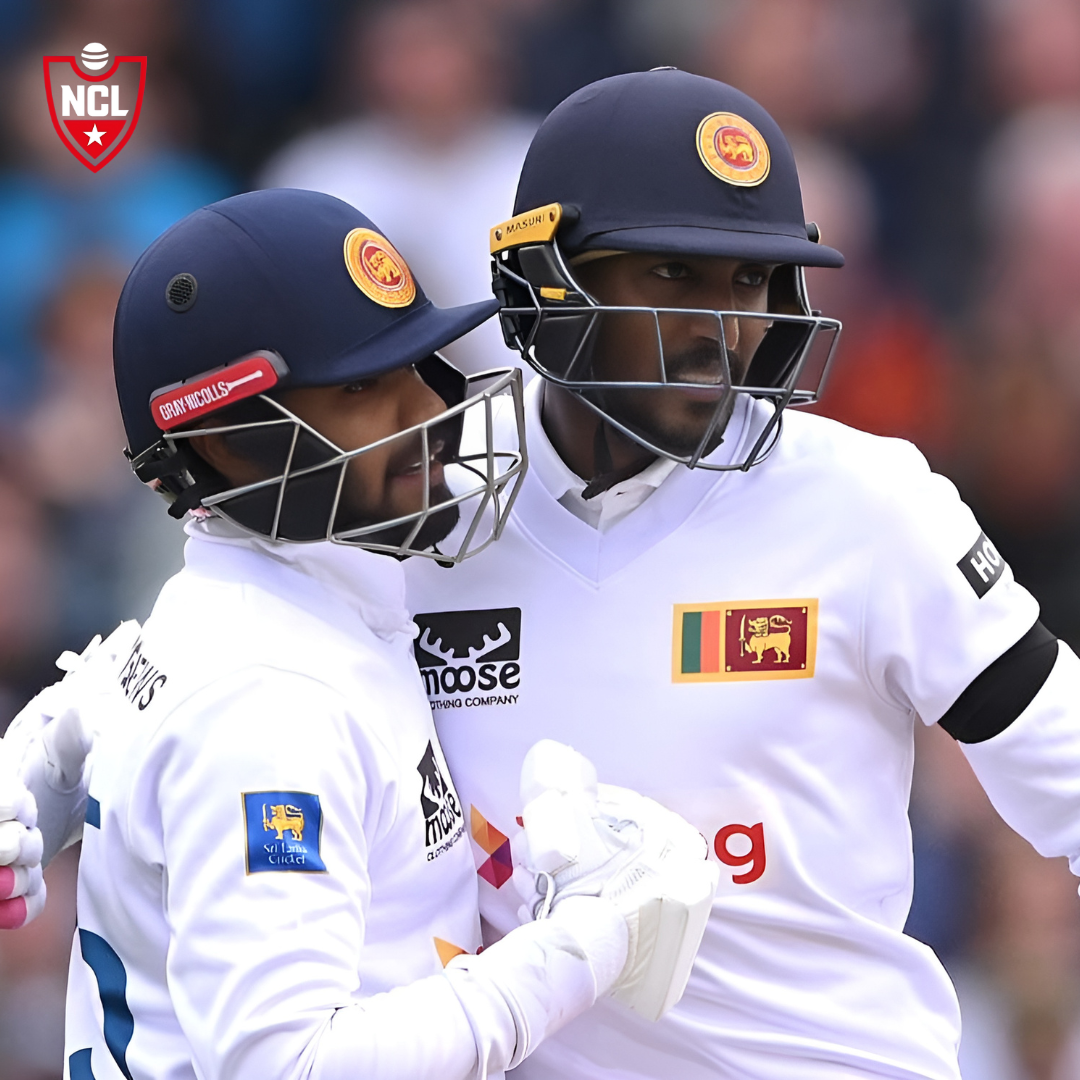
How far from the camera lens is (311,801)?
4.64 ft

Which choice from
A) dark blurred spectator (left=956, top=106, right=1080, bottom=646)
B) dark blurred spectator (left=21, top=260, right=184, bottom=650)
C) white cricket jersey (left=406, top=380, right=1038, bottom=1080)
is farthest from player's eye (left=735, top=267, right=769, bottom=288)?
dark blurred spectator (left=21, top=260, right=184, bottom=650)

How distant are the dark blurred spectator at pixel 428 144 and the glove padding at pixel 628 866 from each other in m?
1.88

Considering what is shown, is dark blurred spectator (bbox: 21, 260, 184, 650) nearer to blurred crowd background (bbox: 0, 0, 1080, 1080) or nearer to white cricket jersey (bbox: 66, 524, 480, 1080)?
blurred crowd background (bbox: 0, 0, 1080, 1080)

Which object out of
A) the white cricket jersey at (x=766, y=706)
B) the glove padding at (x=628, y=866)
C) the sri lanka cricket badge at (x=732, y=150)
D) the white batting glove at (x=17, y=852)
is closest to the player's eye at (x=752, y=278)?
the sri lanka cricket badge at (x=732, y=150)

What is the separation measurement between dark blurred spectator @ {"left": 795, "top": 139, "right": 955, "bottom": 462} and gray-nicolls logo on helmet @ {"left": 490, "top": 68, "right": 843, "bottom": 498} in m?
1.48

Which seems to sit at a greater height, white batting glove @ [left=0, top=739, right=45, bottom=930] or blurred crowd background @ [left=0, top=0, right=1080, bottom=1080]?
blurred crowd background @ [left=0, top=0, right=1080, bottom=1080]

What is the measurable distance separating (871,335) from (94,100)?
182 centimetres

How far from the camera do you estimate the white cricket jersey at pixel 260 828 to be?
137cm

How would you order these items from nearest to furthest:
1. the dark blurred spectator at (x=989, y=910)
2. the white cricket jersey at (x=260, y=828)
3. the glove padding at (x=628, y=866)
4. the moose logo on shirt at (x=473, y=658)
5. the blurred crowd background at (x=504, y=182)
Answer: the white cricket jersey at (x=260, y=828) < the glove padding at (x=628, y=866) < the moose logo on shirt at (x=473, y=658) < the dark blurred spectator at (x=989, y=910) < the blurred crowd background at (x=504, y=182)

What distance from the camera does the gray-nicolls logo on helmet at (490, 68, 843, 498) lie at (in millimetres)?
1833

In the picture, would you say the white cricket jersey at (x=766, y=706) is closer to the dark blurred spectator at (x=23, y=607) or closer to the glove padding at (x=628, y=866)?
the glove padding at (x=628, y=866)

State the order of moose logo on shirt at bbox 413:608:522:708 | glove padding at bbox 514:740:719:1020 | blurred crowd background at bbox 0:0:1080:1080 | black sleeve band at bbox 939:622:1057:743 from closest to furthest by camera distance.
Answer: glove padding at bbox 514:740:719:1020 → black sleeve band at bbox 939:622:1057:743 → moose logo on shirt at bbox 413:608:522:708 → blurred crowd background at bbox 0:0:1080:1080

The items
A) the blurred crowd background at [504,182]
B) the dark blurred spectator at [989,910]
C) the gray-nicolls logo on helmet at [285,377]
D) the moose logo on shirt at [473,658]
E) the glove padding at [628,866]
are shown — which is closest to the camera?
the glove padding at [628,866]

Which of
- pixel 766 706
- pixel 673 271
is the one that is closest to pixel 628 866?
pixel 766 706
